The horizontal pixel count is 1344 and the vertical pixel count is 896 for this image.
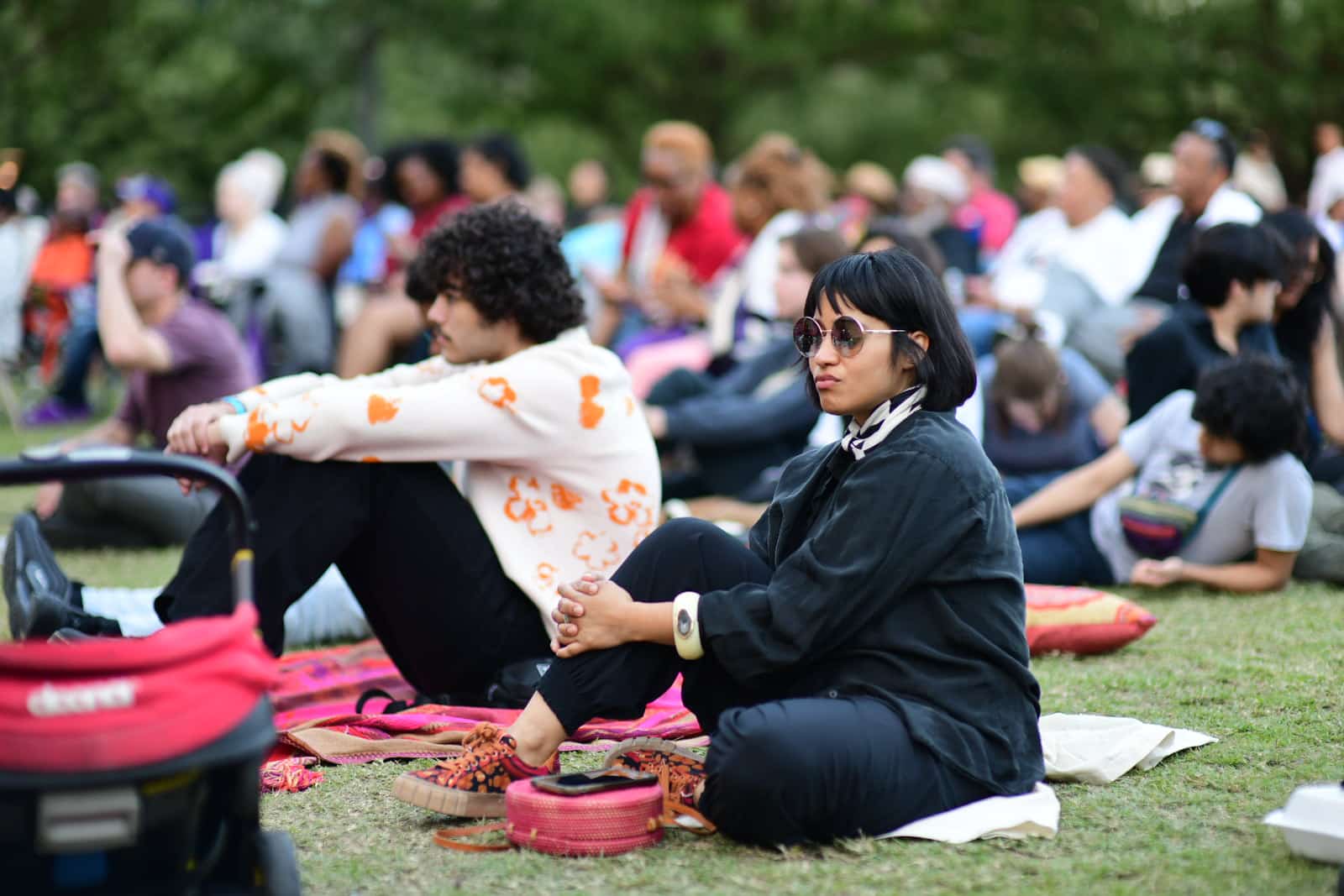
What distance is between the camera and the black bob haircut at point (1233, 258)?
606cm

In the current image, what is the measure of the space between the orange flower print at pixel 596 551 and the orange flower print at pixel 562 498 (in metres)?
0.08

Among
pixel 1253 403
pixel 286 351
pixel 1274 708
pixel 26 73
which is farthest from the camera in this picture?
pixel 26 73

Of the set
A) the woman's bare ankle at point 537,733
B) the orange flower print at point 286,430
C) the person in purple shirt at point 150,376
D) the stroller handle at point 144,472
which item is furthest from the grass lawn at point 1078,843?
the person in purple shirt at point 150,376

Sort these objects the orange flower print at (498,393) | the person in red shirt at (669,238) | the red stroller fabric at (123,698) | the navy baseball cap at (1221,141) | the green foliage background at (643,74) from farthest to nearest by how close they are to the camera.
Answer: the green foliage background at (643,74) < the person in red shirt at (669,238) < the navy baseball cap at (1221,141) < the orange flower print at (498,393) < the red stroller fabric at (123,698)

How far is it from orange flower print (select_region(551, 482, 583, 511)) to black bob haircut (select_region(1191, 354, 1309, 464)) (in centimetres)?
250

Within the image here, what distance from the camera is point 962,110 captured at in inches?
925

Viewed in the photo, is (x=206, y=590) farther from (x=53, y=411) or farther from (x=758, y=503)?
(x=53, y=411)

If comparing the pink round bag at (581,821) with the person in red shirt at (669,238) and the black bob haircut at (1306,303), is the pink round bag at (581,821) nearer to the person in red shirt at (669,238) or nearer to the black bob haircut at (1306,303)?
the black bob haircut at (1306,303)

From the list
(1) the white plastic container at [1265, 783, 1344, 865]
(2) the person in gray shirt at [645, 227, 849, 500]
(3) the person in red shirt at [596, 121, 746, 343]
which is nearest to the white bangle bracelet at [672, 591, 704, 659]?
(1) the white plastic container at [1265, 783, 1344, 865]

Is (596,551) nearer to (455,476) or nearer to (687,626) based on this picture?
(455,476)

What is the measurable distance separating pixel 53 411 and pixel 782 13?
536 inches

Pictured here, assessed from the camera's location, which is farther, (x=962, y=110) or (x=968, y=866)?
(x=962, y=110)

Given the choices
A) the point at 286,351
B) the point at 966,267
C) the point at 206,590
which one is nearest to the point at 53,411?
the point at 286,351

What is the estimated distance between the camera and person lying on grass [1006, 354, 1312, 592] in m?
5.47
